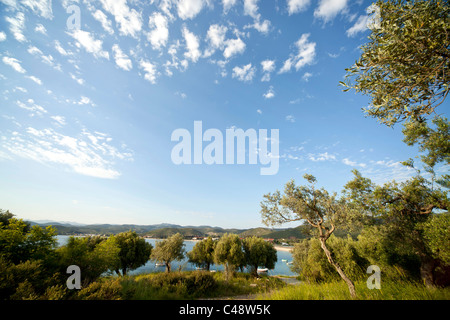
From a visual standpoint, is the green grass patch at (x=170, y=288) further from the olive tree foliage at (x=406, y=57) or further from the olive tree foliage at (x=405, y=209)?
the olive tree foliage at (x=406, y=57)

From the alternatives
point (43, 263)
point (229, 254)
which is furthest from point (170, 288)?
point (229, 254)

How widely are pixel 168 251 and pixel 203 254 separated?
10.4 m

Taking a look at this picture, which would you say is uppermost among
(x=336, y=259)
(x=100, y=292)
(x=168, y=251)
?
(x=100, y=292)

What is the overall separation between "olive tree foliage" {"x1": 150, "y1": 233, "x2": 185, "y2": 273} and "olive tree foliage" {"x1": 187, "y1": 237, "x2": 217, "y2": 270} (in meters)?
7.11

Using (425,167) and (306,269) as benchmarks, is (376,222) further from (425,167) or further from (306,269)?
(306,269)

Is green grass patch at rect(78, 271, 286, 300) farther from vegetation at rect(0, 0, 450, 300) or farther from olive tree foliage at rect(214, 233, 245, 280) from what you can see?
olive tree foliage at rect(214, 233, 245, 280)

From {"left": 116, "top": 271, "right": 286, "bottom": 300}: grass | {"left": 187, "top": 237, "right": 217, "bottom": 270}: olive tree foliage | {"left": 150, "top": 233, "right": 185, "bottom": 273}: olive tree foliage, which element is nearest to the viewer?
{"left": 116, "top": 271, "right": 286, "bottom": 300}: grass

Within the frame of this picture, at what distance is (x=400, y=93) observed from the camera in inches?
204

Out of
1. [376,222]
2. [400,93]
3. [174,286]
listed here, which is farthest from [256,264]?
[400,93]

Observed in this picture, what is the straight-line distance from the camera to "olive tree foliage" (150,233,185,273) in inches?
1113

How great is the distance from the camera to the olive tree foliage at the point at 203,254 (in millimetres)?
35566

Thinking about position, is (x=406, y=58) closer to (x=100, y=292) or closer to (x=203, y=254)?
(x=100, y=292)

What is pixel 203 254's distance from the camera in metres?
35.9

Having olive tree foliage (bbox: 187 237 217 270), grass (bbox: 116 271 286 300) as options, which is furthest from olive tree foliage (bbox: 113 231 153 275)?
olive tree foliage (bbox: 187 237 217 270)
